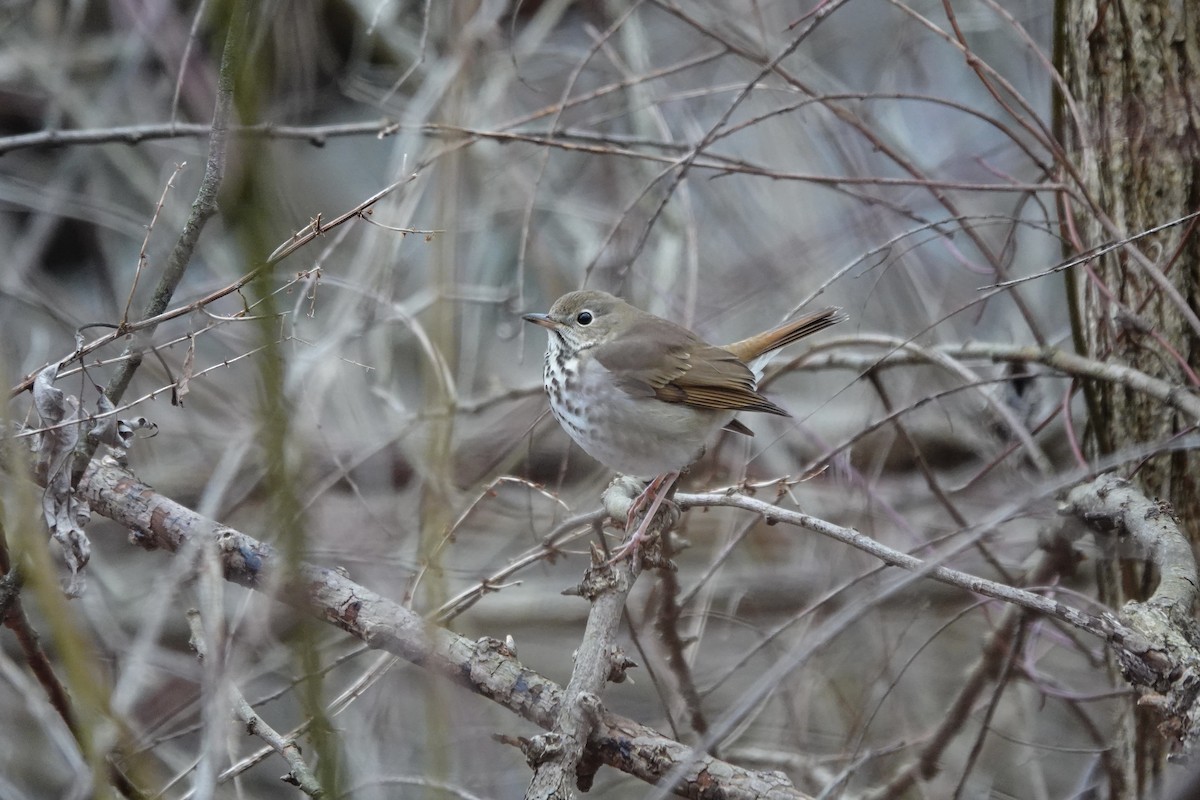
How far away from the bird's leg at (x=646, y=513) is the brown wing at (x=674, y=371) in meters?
0.29

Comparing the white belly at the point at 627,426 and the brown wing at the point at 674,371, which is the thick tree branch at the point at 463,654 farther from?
the brown wing at the point at 674,371

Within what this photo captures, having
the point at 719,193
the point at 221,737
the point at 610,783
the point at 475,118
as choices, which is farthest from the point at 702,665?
the point at 221,737

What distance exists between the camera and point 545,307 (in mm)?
6066

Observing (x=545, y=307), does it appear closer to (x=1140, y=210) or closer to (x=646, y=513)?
(x=646, y=513)

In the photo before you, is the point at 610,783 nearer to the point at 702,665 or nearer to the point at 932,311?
the point at 702,665

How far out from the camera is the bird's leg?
2.78m

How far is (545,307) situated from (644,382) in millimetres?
2714

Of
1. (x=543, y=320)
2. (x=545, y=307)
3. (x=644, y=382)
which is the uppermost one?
(x=545, y=307)

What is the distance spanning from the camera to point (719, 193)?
589 cm

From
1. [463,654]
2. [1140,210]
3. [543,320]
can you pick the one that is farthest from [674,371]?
[463,654]

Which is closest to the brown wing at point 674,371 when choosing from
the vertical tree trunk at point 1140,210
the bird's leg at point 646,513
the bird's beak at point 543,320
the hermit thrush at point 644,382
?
the hermit thrush at point 644,382

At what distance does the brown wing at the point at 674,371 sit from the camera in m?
3.41

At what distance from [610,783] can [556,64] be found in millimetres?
4090

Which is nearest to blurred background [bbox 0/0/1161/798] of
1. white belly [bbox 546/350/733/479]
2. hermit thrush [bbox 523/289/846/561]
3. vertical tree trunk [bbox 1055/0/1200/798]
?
hermit thrush [bbox 523/289/846/561]
